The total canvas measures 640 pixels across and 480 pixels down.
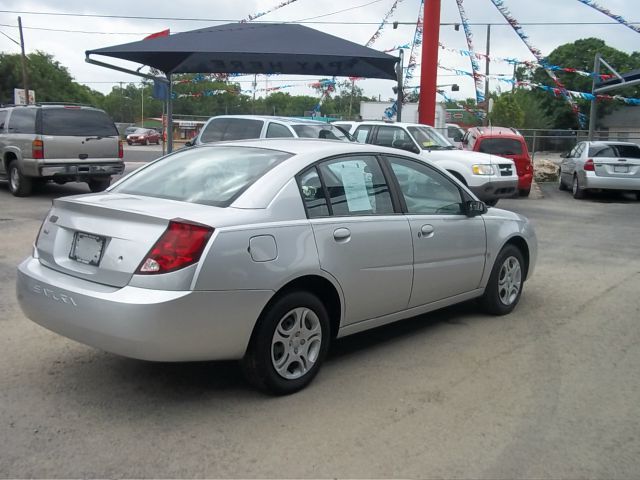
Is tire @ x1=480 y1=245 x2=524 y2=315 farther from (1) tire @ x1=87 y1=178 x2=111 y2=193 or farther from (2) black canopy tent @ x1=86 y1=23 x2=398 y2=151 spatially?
(1) tire @ x1=87 y1=178 x2=111 y2=193

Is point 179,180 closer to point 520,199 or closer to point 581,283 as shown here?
point 581,283

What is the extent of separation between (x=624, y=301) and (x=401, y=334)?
9.04 ft

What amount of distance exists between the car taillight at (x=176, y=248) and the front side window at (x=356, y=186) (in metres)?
1.12

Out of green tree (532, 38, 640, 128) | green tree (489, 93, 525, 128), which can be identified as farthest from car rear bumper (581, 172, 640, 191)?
green tree (532, 38, 640, 128)

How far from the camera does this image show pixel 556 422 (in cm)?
378

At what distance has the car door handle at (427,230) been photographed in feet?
16.3

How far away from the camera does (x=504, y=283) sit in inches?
236

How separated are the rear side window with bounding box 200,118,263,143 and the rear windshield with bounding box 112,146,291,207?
24.3ft

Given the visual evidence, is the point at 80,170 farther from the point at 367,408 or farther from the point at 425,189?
the point at 367,408

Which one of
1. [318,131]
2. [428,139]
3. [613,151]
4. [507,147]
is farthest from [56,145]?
Result: [613,151]

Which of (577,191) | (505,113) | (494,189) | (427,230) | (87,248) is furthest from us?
(505,113)

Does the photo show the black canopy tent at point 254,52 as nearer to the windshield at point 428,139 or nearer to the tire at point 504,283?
the windshield at point 428,139

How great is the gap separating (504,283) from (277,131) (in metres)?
6.95

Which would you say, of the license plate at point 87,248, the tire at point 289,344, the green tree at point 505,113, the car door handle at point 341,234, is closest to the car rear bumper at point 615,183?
the car door handle at point 341,234
